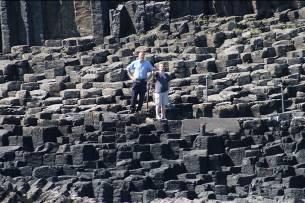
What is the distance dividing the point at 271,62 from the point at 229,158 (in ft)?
23.0

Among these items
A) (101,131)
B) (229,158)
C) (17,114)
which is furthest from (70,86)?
(229,158)

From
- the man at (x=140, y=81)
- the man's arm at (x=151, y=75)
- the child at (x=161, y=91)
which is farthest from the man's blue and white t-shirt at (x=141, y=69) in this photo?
the child at (x=161, y=91)

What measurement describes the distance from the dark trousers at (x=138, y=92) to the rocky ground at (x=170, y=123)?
0.34m

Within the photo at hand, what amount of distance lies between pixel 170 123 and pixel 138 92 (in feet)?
6.07

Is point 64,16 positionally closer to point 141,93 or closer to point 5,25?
point 5,25

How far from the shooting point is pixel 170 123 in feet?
144

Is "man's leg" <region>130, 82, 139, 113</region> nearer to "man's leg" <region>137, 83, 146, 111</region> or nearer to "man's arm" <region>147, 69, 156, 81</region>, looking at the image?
"man's leg" <region>137, 83, 146, 111</region>

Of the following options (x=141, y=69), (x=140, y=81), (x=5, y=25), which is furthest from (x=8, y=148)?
(x=5, y=25)

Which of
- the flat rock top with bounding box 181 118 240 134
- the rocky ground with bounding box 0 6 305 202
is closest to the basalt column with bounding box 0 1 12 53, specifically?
the rocky ground with bounding box 0 6 305 202

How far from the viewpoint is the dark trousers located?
45.3 meters

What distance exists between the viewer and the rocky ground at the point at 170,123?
41.2 metres

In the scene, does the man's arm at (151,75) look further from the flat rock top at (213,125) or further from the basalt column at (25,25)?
the basalt column at (25,25)

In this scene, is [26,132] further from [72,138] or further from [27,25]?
[27,25]

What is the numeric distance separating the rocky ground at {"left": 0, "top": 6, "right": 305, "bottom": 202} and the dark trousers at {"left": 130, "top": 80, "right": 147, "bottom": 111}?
342 millimetres
